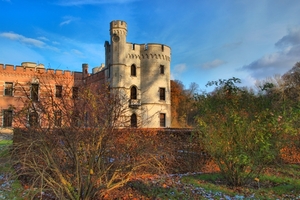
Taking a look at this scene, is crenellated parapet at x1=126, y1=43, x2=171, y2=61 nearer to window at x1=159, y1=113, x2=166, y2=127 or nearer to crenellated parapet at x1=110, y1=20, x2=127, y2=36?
crenellated parapet at x1=110, y1=20, x2=127, y2=36

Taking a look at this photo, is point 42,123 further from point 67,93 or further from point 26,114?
point 67,93

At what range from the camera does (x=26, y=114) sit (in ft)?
14.6

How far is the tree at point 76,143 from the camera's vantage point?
4.30 meters

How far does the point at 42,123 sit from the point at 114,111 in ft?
4.38

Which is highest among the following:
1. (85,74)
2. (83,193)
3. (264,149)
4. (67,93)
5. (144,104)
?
(85,74)

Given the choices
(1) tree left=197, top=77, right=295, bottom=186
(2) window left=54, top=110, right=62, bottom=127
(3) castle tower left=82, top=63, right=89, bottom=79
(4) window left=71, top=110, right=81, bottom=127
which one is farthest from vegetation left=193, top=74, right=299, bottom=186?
(3) castle tower left=82, top=63, right=89, bottom=79

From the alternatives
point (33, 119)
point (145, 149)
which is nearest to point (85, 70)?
point (33, 119)

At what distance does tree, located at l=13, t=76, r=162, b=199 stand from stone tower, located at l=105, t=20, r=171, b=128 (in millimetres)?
18862

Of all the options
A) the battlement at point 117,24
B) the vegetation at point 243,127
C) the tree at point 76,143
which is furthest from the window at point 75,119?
the battlement at point 117,24

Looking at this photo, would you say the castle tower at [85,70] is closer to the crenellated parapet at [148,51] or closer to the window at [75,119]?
the crenellated parapet at [148,51]

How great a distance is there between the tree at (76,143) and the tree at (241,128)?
99.0 inches

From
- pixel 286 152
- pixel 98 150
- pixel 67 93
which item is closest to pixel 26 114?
pixel 67 93

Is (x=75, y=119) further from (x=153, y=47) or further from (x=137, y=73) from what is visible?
(x=153, y=47)

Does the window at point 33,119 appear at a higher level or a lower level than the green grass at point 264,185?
higher
